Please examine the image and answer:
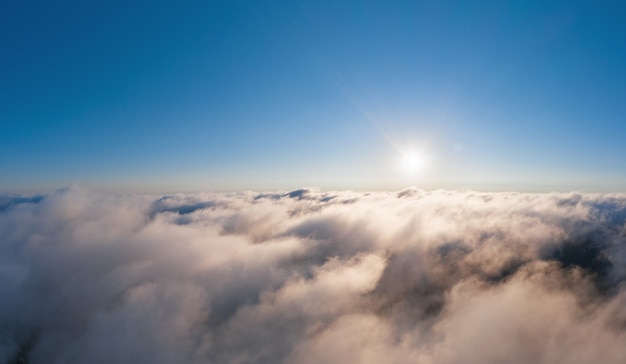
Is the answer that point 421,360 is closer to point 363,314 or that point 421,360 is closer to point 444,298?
point 363,314

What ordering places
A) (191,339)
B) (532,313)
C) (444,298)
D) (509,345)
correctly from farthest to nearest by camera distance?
(444,298)
(532,313)
(191,339)
(509,345)

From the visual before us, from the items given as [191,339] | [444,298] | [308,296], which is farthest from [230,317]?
[444,298]

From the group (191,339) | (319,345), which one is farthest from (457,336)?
(191,339)

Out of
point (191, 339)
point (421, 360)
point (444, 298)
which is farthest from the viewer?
point (444, 298)

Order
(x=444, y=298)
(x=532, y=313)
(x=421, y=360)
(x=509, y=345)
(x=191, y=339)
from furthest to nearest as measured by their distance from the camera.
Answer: (x=444, y=298), (x=532, y=313), (x=191, y=339), (x=509, y=345), (x=421, y=360)

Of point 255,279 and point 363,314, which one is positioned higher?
point 255,279

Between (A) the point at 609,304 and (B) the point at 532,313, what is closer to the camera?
(B) the point at 532,313

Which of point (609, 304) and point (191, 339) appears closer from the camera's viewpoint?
point (191, 339)

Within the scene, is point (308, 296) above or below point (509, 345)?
above

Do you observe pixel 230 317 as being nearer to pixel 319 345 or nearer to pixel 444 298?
pixel 319 345
